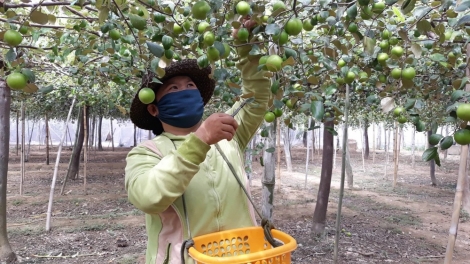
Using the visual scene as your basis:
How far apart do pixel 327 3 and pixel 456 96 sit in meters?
0.50

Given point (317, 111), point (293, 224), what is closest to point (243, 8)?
point (317, 111)

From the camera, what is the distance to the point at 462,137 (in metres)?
1.01

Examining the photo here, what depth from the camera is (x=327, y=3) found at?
119cm

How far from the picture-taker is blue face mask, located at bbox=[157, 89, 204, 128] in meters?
1.69

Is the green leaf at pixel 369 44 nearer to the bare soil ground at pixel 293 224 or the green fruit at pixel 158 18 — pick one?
the green fruit at pixel 158 18

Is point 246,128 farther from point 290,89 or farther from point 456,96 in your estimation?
point 456,96

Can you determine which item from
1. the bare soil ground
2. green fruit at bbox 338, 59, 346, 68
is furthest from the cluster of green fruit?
the bare soil ground

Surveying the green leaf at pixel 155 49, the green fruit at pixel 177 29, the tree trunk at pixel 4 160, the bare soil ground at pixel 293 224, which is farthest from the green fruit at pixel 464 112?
the tree trunk at pixel 4 160

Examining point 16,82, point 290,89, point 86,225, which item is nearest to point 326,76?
point 290,89

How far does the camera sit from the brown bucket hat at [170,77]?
68.1 inches

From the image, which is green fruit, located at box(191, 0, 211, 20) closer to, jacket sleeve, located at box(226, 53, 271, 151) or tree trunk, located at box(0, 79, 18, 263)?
jacket sleeve, located at box(226, 53, 271, 151)

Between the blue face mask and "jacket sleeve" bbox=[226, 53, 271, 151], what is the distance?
0.20 metres

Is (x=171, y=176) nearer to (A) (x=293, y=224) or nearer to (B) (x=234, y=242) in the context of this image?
(B) (x=234, y=242)

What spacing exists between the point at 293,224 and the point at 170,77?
17.7ft
